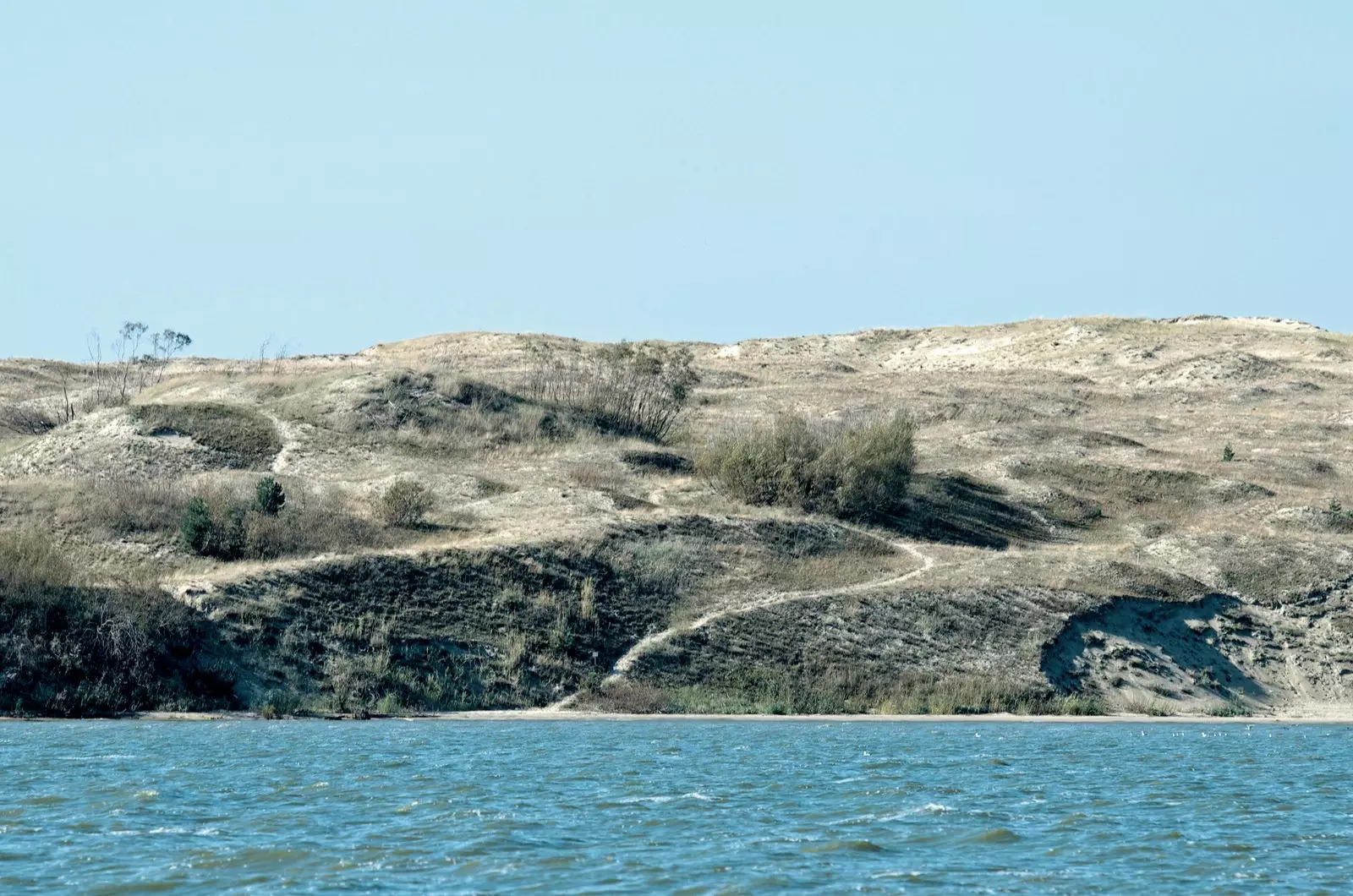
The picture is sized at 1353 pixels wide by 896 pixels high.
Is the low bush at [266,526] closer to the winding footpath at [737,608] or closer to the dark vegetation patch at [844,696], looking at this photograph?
the winding footpath at [737,608]

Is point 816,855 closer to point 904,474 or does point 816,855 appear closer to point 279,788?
point 279,788

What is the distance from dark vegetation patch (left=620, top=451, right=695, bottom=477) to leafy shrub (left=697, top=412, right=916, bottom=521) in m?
2.16

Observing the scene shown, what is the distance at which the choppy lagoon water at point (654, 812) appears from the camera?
16.5 meters

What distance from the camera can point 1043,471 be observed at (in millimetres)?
61031

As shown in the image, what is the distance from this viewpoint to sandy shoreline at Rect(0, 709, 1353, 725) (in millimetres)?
34750

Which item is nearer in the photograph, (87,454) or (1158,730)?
(1158,730)

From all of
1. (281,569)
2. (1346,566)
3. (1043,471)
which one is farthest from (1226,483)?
(281,569)

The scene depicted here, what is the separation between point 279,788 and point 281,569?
18748 mm

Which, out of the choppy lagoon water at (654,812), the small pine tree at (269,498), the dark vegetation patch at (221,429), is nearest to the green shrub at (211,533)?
the small pine tree at (269,498)

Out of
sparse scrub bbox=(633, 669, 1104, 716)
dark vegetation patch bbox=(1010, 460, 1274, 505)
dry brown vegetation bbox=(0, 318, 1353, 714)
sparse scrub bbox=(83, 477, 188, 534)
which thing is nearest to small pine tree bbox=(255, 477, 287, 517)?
dry brown vegetation bbox=(0, 318, 1353, 714)

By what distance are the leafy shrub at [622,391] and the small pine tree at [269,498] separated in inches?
735

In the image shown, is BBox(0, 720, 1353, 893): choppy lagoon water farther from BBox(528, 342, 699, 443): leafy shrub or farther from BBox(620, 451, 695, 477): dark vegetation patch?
BBox(528, 342, 699, 443): leafy shrub

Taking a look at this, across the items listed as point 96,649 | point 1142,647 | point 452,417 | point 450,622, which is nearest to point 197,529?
point 96,649

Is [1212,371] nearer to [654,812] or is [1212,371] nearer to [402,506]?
[402,506]
